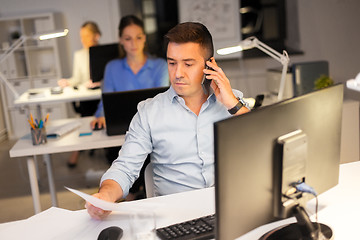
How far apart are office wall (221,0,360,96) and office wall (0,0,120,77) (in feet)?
6.48

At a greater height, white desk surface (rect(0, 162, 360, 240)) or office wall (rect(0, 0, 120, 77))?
office wall (rect(0, 0, 120, 77))

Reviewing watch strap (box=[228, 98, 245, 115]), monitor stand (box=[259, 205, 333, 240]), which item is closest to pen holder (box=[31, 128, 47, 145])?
watch strap (box=[228, 98, 245, 115])

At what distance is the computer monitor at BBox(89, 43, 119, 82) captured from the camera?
3.59 metres

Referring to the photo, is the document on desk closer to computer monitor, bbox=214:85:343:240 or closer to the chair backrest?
computer monitor, bbox=214:85:343:240

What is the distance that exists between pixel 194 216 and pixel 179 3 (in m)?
4.48

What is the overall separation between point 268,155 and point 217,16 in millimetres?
4656

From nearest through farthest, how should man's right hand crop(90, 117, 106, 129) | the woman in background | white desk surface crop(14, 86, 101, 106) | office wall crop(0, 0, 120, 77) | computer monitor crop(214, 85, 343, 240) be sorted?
computer monitor crop(214, 85, 343, 240)
man's right hand crop(90, 117, 106, 129)
white desk surface crop(14, 86, 101, 106)
the woman in background
office wall crop(0, 0, 120, 77)

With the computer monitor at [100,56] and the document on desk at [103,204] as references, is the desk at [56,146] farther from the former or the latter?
the document on desk at [103,204]

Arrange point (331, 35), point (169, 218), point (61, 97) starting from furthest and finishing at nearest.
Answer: point (331, 35) → point (61, 97) → point (169, 218)

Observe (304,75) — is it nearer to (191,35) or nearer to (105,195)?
(191,35)

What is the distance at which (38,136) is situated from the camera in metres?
2.51

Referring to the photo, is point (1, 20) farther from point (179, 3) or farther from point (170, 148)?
point (170, 148)

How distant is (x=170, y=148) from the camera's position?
5.56 feet

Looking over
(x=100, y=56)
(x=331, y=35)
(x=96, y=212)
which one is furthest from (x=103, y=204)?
(x=331, y=35)
